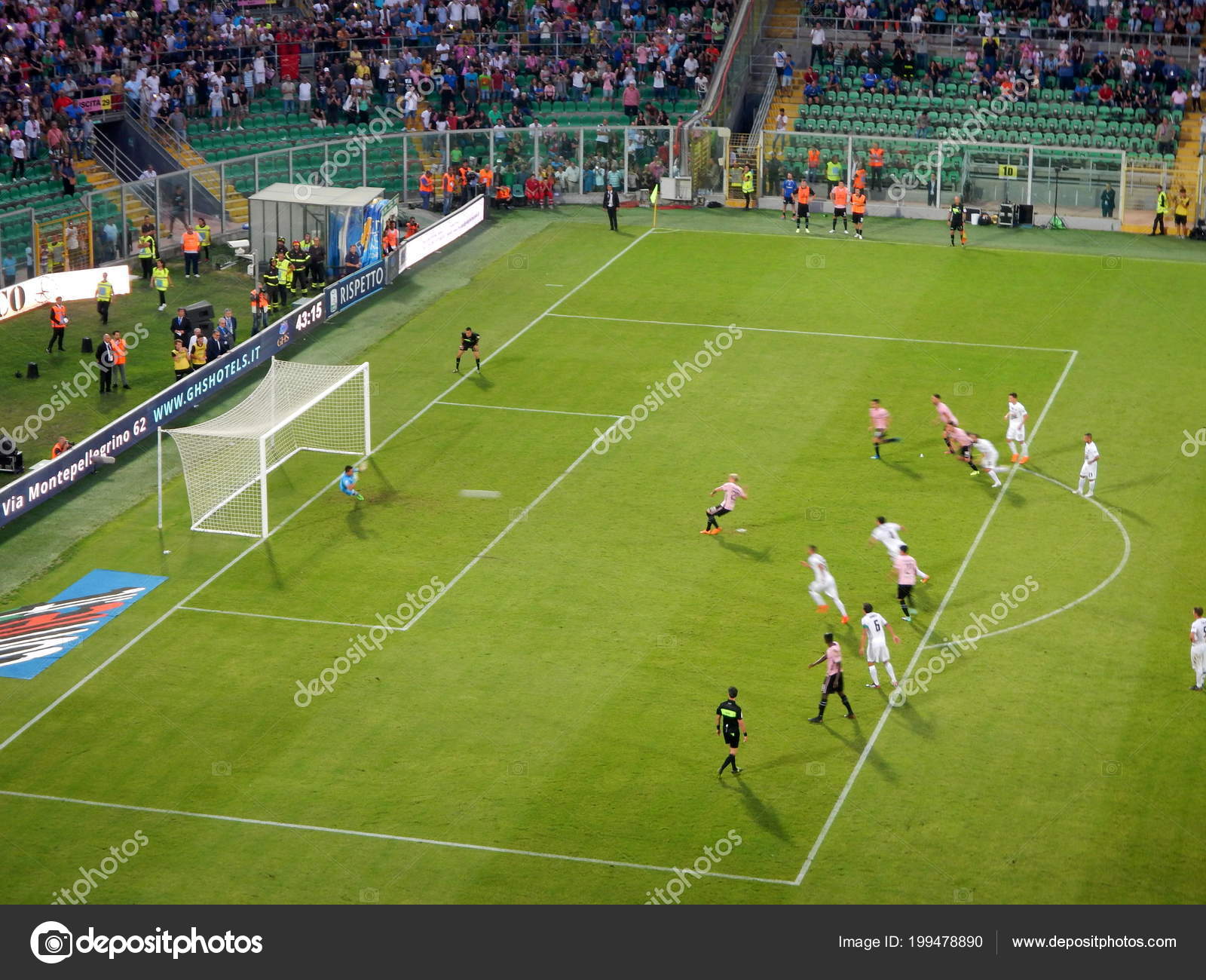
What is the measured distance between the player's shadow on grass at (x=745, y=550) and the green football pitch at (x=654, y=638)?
0.06 m

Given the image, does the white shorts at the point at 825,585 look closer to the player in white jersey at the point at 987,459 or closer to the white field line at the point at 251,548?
the player in white jersey at the point at 987,459

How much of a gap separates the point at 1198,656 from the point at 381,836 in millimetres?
15126

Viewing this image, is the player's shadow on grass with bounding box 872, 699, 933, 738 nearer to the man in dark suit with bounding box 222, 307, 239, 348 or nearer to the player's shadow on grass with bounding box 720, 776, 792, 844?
the player's shadow on grass with bounding box 720, 776, 792, 844

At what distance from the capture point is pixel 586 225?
63156mm

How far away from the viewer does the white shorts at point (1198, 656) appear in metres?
33.4

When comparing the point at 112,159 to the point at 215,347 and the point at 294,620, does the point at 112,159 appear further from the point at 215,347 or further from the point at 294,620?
the point at 294,620

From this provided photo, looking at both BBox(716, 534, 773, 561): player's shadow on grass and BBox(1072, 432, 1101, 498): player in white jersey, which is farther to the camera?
BBox(1072, 432, 1101, 498): player in white jersey

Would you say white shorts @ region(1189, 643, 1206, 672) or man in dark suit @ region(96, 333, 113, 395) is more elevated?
man in dark suit @ region(96, 333, 113, 395)

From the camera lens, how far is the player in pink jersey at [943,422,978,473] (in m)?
43.5

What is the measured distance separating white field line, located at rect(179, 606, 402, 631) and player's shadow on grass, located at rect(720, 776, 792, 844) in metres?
8.58

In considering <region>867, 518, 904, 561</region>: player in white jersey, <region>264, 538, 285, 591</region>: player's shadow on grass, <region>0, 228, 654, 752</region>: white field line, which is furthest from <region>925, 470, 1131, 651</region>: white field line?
<region>0, 228, 654, 752</region>: white field line

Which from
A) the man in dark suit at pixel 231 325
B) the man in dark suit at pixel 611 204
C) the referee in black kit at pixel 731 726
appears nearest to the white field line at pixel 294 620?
the referee in black kit at pixel 731 726

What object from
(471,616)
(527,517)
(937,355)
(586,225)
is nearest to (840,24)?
(586,225)

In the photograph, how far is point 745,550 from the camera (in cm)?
3953
